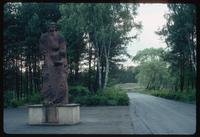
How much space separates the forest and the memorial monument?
15.2 meters

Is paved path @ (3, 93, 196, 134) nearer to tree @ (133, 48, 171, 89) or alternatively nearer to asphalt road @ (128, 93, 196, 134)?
asphalt road @ (128, 93, 196, 134)

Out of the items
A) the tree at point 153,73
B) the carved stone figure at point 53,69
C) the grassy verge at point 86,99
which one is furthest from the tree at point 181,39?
the tree at point 153,73

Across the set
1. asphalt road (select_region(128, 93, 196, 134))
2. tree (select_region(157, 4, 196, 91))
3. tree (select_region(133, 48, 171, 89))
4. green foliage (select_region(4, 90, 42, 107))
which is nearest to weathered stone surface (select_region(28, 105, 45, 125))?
asphalt road (select_region(128, 93, 196, 134))

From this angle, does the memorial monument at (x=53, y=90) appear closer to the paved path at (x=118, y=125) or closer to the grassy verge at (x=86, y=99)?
the paved path at (x=118, y=125)

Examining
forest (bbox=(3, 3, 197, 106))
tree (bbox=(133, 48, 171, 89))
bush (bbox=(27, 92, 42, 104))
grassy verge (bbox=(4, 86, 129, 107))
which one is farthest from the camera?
tree (bbox=(133, 48, 171, 89))

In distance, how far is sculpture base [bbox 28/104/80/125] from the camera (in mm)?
15805

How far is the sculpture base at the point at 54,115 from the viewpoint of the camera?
1580cm

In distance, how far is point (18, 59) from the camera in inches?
1724

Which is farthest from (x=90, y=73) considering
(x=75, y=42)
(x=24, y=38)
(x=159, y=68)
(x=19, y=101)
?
(x=159, y=68)

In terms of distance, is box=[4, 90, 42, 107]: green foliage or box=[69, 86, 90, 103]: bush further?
box=[69, 86, 90, 103]: bush

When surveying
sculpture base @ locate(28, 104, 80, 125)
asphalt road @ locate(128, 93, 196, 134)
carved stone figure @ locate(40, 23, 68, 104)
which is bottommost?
asphalt road @ locate(128, 93, 196, 134)

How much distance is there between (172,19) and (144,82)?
51.9 metres

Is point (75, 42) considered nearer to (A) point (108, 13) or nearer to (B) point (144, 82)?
(A) point (108, 13)

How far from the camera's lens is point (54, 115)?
52.2 ft
